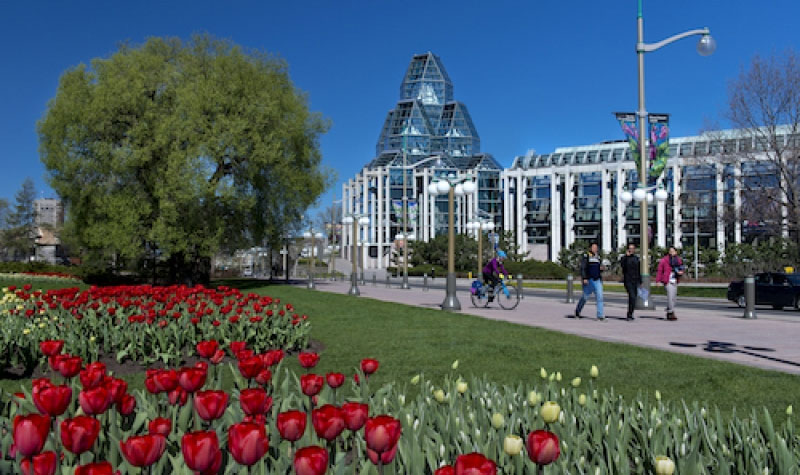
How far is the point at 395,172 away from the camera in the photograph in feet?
357

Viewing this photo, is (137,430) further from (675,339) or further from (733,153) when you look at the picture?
(733,153)

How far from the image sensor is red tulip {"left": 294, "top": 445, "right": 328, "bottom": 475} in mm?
1983

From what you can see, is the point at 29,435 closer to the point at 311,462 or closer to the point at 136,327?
the point at 311,462

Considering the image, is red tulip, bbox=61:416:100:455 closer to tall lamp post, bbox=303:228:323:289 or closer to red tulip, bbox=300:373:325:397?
red tulip, bbox=300:373:325:397

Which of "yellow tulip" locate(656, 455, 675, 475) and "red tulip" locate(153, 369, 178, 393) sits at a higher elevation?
"red tulip" locate(153, 369, 178, 393)

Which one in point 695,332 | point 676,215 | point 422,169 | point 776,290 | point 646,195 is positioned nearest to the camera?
point 695,332

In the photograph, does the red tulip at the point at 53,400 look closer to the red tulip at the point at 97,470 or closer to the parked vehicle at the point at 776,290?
the red tulip at the point at 97,470

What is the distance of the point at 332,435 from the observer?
2.54 metres

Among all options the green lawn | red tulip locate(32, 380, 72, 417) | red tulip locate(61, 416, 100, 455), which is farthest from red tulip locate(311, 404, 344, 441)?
the green lawn

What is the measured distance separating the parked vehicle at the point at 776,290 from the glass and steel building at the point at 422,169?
74295 mm

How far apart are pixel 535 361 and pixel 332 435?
6.79 metres

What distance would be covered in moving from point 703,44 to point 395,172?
87.7 metres

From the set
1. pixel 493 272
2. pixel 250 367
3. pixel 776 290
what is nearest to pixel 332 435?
pixel 250 367

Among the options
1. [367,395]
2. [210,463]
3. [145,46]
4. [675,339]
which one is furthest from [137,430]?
[145,46]
